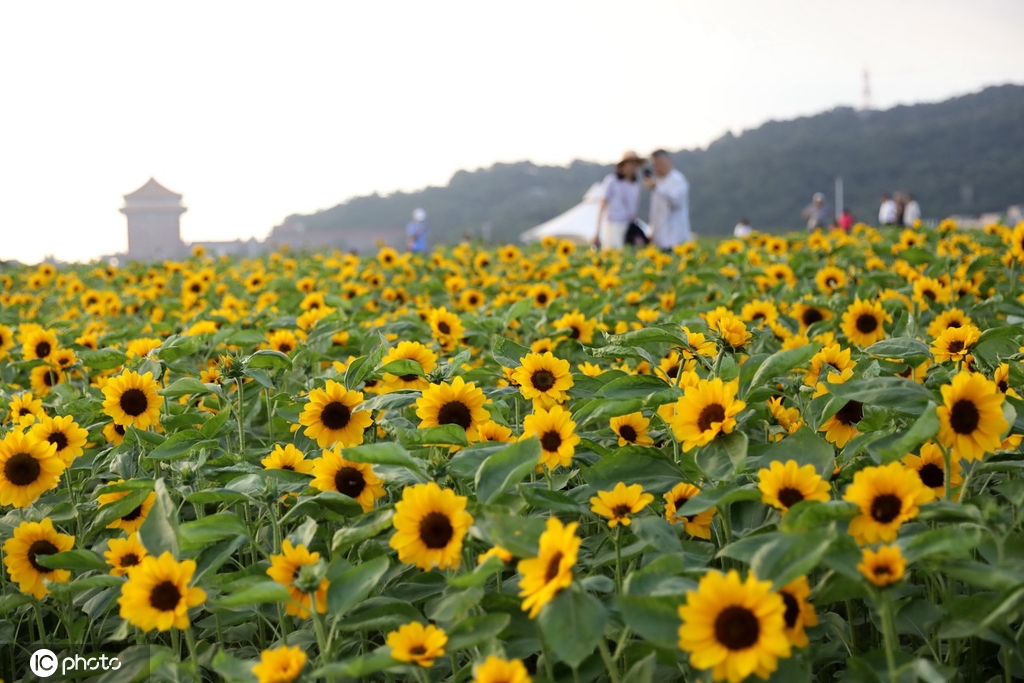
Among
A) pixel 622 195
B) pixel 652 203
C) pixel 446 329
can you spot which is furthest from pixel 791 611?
pixel 622 195

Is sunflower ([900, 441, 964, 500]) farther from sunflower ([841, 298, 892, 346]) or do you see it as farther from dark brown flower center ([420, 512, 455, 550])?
sunflower ([841, 298, 892, 346])

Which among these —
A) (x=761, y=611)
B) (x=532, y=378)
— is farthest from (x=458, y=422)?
(x=761, y=611)

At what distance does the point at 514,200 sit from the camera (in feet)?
246

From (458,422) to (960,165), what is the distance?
62.9m

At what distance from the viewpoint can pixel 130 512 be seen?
185 cm

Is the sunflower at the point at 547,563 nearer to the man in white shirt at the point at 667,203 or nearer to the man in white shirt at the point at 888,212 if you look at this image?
the man in white shirt at the point at 667,203

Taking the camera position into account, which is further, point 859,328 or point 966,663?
point 859,328

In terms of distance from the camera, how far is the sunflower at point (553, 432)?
66.7 inches

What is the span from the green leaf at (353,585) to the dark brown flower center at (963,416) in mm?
871

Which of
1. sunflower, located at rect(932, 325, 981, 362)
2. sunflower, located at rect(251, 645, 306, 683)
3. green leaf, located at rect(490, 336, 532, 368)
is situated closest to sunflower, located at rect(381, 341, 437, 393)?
green leaf, located at rect(490, 336, 532, 368)

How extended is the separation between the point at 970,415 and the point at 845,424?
410mm

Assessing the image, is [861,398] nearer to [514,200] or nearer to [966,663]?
[966,663]

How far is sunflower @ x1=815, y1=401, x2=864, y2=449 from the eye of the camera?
1.81 m

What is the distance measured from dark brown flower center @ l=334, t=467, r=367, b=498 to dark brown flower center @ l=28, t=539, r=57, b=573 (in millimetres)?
576
